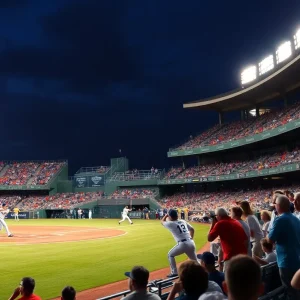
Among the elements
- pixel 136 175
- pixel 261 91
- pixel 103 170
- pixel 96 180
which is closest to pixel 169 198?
pixel 136 175

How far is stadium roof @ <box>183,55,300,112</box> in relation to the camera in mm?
39406

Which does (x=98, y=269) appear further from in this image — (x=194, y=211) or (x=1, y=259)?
(x=194, y=211)

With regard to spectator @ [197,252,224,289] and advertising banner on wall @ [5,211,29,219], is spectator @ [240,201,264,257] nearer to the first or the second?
spectator @ [197,252,224,289]

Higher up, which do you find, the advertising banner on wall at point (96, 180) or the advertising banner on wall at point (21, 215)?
the advertising banner on wall at point (96, 180)

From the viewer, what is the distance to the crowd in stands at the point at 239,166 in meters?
39.6

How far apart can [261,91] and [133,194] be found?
25.1m

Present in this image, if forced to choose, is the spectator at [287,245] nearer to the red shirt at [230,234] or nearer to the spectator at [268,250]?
the red shirt at [230,234]

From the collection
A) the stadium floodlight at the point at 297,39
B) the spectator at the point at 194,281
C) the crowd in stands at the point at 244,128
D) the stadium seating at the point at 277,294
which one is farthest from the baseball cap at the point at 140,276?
the stadium floodlight at the point at 297,39

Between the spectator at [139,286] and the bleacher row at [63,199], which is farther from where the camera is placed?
the bleacher row at [63,199]

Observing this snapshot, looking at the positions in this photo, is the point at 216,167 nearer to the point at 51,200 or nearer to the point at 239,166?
the point at 239,166

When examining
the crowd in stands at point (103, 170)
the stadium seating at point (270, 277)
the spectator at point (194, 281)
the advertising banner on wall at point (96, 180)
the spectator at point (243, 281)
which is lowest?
the stadium seating at point (270, 277)

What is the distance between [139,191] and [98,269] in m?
46.6

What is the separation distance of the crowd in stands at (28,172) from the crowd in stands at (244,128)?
1040 inches

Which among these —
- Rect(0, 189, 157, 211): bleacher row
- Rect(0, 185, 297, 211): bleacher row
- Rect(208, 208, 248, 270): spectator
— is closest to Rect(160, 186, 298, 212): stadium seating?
Rect(0, 185, 297, 211): bleacher row
